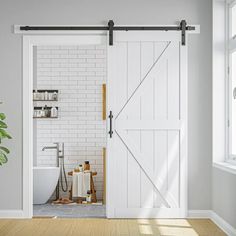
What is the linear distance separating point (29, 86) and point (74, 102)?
1991mm

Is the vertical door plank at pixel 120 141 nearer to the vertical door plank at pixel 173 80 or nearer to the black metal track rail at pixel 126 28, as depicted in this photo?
the black metal track rail at pixel 126 28

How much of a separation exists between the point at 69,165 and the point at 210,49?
3.18m

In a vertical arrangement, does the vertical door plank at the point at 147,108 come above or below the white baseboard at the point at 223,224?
above

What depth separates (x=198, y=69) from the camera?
6.48 metres

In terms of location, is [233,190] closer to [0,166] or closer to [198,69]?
[198,69]

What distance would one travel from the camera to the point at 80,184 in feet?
26.1

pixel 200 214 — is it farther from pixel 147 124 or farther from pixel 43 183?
pixel 43 183

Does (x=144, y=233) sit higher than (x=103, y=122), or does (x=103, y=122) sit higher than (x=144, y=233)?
(x=103, y=122)

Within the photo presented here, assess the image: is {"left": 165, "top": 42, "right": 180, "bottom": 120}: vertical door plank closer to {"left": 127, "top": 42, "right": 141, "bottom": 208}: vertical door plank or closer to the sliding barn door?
the sliding barn door

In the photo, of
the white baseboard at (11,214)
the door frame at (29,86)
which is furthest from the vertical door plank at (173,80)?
the white baseboard at (11,214)

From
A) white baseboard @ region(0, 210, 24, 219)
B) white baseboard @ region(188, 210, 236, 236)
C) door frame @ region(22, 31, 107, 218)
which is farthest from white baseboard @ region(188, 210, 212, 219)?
white baseboard @ region(0, 210, 24, 219)

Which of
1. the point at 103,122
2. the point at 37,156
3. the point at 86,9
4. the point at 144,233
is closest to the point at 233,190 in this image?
the point at 144,233

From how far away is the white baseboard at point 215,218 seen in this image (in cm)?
552

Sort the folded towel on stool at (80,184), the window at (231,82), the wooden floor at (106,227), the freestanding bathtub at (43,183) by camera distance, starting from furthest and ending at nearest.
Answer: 1. the folded towel on stool at (80,184)
2. the freestanding bathtub at (43,183)
3. the window at (231,82)
4. the wooden floor at (106,227)
